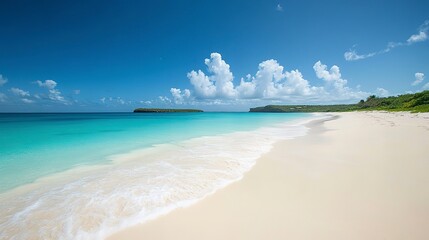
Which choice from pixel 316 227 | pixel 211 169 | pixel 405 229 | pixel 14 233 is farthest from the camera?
pixel 211 169

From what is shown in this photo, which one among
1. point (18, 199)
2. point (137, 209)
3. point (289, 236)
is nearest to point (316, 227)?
point (289, 236)

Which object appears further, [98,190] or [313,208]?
[98,190]

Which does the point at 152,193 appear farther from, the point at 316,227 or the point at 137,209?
the point at 316,227

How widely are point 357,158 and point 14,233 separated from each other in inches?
371

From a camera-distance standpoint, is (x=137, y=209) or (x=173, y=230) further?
(x=137, y=209)

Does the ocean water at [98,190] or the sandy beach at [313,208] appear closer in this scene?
the sandy beach at [313,208]

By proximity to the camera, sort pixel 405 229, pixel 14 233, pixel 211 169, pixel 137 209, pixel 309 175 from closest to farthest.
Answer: pixel 405 229 → pixel 14 233 → pixel 137 209 → pixel 309 175 → pixel 211 169

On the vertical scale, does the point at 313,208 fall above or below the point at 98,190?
above

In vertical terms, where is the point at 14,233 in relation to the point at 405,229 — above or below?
below

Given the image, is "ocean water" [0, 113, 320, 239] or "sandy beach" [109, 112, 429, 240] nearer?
"sandy beach" [109, 112, 429, 240]

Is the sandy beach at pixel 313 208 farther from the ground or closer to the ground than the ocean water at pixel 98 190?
farther from the ground

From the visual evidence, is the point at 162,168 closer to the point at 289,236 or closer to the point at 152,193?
the point at 152,193

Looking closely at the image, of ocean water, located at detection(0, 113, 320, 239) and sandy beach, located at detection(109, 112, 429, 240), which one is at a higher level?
sandy beach, located at detection(109, 112, 429, 240)

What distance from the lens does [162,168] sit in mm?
6922
